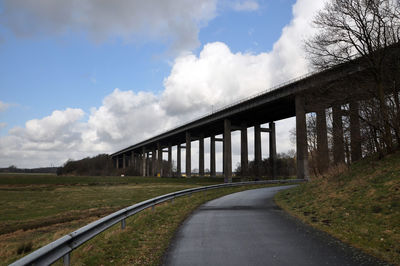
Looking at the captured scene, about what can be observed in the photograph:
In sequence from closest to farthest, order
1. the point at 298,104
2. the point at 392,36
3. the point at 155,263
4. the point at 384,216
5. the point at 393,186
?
the point at 155,263 < the point at 384,216 < the point at 393,186 < the point at 392,36 < the point at 298,104

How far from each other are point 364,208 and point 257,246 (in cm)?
547

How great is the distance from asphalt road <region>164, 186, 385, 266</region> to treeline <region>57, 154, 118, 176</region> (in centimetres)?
13123

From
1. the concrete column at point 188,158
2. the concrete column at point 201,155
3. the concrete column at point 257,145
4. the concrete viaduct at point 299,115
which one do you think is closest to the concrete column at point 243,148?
the concrete viaduct at point 299,115

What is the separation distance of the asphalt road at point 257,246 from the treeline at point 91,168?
431 ft

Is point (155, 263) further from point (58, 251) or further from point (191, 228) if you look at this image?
point (191, 228)

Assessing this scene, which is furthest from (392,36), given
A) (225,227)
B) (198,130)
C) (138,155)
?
(138,155)

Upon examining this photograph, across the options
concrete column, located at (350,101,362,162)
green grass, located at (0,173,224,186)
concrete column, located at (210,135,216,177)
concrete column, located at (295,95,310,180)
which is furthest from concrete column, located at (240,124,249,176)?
concrete column, located at (350,101,362,162)

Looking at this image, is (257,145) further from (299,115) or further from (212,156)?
(299,115)

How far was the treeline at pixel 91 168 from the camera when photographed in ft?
444

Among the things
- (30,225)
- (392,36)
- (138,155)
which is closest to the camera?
(30,225)

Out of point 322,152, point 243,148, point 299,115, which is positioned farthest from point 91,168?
point 322,152

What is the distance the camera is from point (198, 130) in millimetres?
83812

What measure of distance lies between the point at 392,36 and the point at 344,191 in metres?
9.63

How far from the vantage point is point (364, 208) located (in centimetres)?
1016
